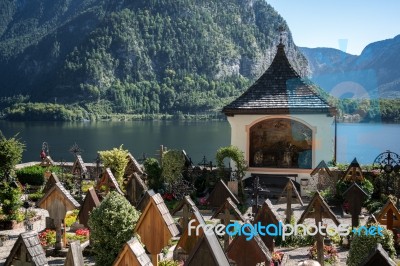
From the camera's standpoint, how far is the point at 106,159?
19.8 m

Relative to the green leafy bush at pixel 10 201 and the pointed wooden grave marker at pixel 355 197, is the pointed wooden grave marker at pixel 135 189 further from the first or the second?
the pointed wooden grave marker at pixel 355 197

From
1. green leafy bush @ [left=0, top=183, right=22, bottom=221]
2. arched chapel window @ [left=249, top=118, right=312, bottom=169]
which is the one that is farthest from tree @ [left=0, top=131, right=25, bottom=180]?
arched chapel window @ [left=249, top=118, right=312, bottom=169]

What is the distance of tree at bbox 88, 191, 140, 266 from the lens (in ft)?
30.9

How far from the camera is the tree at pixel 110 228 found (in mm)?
9414

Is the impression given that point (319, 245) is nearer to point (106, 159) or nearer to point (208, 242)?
point (208, 242)

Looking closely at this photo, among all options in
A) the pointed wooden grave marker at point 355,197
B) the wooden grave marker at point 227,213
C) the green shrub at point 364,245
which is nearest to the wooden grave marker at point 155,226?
the wooden grave marker at point 227,213

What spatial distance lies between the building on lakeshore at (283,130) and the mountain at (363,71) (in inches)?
115

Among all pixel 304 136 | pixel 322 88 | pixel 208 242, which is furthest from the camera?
pixel 322 88

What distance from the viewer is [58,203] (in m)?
12.2

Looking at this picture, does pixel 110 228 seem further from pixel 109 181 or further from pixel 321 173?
pixel 321 173

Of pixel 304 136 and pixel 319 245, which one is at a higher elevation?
pixel 304 136

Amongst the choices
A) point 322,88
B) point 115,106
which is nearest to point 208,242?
point 322,88

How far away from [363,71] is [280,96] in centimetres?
631

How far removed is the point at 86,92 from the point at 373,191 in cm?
18469
